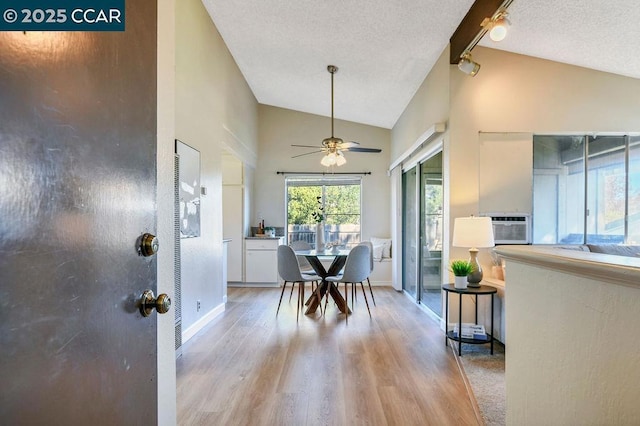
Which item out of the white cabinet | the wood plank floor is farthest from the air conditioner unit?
the white cabinet

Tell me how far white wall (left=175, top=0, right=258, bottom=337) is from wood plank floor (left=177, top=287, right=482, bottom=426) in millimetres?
421

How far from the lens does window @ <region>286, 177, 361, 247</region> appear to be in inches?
269

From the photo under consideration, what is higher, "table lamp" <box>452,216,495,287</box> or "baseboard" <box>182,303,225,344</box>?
"table lamp" <box>452,216,495,287</box>

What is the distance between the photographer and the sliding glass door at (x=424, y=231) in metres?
4.27

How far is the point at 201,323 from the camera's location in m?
3.74

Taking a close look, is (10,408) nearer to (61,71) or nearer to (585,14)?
(61,71)

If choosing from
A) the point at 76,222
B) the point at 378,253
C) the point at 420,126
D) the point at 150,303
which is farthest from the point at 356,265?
the point at 76,222

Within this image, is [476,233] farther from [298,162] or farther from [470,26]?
[298,162]

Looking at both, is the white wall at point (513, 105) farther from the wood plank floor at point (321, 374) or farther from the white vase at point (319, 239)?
the white vase at point (319, 239)

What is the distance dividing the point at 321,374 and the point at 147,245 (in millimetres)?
2112

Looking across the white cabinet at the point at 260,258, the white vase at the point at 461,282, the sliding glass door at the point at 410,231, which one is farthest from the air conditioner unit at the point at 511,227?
the white cabinet at the point at 260,258

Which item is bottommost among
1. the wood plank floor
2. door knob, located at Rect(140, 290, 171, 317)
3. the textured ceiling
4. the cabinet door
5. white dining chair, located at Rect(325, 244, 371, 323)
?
the wood plank floor

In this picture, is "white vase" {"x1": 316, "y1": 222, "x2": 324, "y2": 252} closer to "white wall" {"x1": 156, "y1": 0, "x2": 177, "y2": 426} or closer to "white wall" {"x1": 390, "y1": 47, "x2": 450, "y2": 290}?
"white wall" {"x1": 390, "y1": 47, "x2": 450, "y2": 290}

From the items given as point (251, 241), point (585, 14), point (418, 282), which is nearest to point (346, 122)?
point (251, 241)
